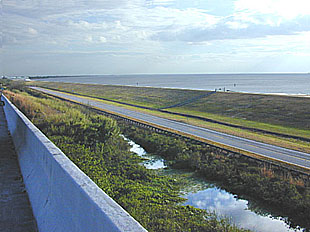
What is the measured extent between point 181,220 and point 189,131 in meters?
22.5

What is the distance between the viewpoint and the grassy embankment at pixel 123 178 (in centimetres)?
1132

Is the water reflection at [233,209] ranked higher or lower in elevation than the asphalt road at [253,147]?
lower

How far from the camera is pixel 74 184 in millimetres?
3803

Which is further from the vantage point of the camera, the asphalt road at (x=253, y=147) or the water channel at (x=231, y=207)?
the asphalt road at (x=253, y=147)

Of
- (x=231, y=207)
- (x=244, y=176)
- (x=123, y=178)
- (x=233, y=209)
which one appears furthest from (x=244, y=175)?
(x=123, y=178)

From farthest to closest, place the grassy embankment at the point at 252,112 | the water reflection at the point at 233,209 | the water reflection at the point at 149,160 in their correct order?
the grassy embankment at the point at 252,112
the water reflection at the point at 149,160
the water reflection at the point at 233,209

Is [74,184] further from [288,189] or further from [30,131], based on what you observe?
[288,189]

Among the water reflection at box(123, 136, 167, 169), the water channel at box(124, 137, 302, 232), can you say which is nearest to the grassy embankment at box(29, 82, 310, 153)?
the water reflection at box(123, 136, 167, 169)

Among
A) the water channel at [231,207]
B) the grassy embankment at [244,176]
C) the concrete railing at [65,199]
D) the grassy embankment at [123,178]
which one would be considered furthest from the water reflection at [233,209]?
the concrete railing at [65,199]

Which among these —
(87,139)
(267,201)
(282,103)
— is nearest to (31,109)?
(87,139)

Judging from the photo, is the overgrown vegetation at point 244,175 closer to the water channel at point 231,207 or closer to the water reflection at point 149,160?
the water reflection at point 149,160

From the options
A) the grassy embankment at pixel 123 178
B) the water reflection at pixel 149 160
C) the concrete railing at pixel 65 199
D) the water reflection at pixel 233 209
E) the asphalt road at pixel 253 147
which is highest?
the concrete railing at pixel 65 199

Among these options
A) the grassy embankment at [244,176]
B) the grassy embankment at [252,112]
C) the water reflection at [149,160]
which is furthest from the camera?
the grassy embankment at [252,112]

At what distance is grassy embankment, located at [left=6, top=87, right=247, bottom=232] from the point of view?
11320 millimetres
